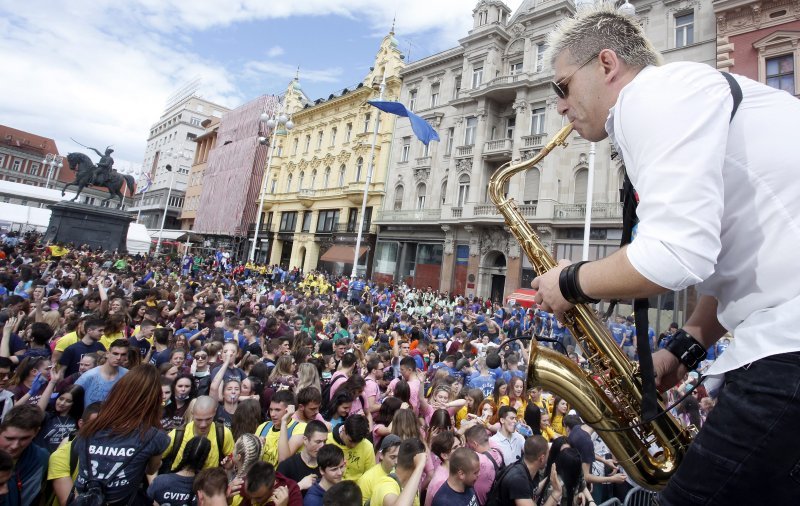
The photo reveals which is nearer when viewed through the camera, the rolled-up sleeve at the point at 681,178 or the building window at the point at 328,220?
the rolled-up sleeve at the point at 681,178

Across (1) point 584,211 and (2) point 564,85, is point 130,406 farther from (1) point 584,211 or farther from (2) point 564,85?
(1) point 584,211

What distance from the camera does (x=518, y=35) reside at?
1085 inches

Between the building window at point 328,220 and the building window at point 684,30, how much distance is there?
27.1 m

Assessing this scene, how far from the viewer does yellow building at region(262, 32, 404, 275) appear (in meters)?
34.9

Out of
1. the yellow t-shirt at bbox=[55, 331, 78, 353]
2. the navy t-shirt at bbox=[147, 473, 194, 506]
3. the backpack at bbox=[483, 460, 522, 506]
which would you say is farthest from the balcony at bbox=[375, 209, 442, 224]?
the navy t-shirt at bbox=[147, 473, 194, 506]

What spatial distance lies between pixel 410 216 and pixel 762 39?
68.5 feet

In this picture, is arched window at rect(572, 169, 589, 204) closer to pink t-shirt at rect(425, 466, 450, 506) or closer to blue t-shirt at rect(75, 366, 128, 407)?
pink t-shirt at rect(425, 466, 450, 506)

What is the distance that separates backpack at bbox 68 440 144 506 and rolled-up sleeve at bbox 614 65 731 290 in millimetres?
3862

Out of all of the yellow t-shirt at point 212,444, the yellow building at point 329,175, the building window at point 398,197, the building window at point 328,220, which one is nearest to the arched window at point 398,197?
the building window at point 398,197

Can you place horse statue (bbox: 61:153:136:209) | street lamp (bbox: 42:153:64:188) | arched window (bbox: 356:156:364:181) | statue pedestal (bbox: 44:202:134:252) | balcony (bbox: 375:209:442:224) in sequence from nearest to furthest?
statue pedestal (bbox: 44:202:134:252) → horse statue (bbox: 61:153:136:209) → balcony (bbox: 375:209:442:224) → arched window (bbox: 356:156:364:181) → street lamp (bbox: 42:153:64:188)

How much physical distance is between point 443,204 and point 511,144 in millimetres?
6026

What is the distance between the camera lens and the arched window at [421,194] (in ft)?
102

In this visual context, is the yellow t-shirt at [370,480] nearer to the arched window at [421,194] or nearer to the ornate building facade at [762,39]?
the ornate building facade at [762,39]

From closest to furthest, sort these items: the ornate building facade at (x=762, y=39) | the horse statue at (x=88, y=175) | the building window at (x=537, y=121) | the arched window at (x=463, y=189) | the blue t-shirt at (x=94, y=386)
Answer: the blue t-shirt at (x=94, y=386), the ornate building facade at (x=762, y=39), the building window at (x=537, y=121), the horse statue at (x=88, y=175), the arched window at (x=463, y=189)
